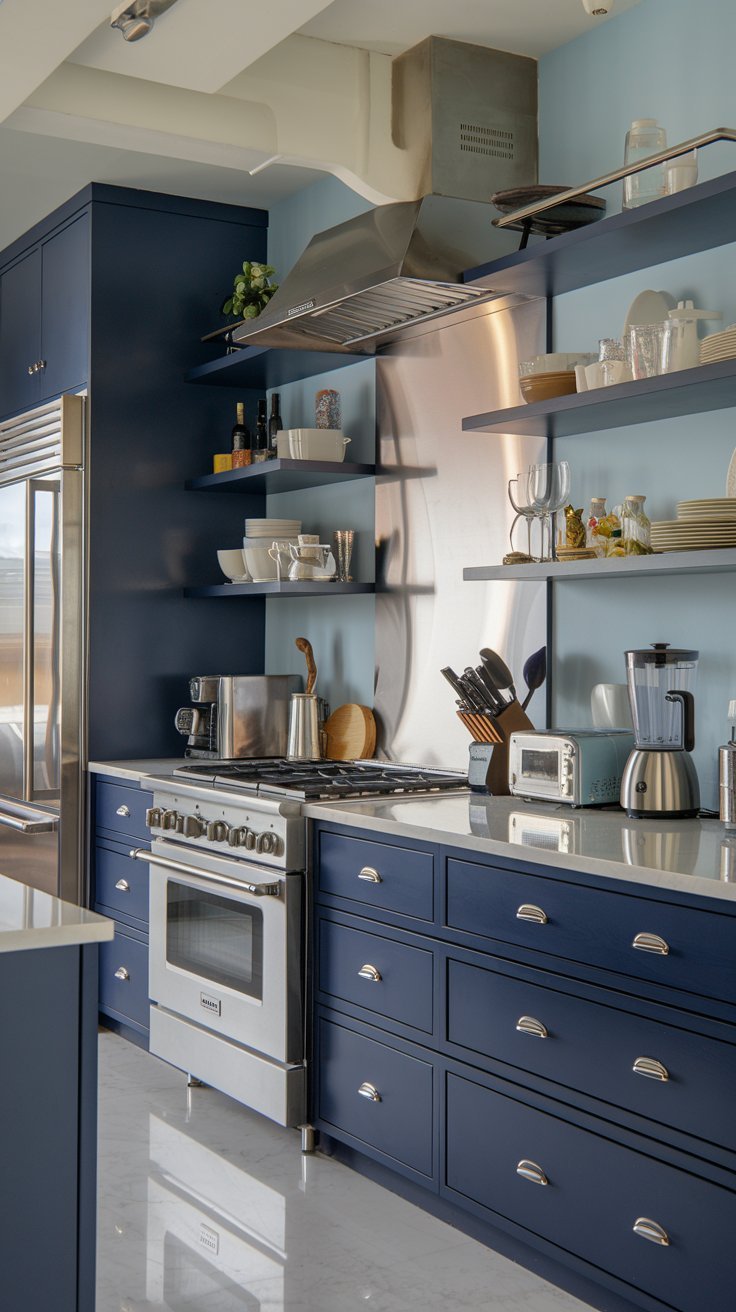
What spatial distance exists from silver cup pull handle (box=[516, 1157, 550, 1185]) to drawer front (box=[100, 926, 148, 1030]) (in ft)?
6.13

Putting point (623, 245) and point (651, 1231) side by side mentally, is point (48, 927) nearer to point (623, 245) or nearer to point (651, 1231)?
point (651, 1231)

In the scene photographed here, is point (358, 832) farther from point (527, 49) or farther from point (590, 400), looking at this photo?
point (527, 49)

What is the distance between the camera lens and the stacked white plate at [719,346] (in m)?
2.69

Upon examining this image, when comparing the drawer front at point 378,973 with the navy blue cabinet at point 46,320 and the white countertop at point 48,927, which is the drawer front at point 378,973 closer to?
the white countertop at point 48,927

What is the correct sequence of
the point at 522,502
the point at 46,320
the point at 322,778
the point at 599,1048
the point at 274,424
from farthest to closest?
the point at 46,320
the point at 274,424
the point at 322,778
the point at 522,502
the point at 599,1048

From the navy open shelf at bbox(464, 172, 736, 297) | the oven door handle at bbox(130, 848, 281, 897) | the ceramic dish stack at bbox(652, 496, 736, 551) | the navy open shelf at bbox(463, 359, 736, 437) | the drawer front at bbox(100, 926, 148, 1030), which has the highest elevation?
the navy open shelf at bbox(464, 172, 736, 297)

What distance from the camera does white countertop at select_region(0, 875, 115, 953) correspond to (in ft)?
5.61

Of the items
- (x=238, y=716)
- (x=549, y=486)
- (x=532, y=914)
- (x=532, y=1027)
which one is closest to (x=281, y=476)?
(x=238, y=716)

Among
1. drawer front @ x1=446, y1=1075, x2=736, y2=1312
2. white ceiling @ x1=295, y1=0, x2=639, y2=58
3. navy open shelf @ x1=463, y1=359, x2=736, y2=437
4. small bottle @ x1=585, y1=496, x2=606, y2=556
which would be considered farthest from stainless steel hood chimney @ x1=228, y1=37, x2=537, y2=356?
drawer front @ x1=446, y1=1075, x2=736, y2=1312

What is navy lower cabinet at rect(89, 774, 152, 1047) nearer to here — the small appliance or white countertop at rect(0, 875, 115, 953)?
the small appliance

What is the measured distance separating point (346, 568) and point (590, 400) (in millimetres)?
1480

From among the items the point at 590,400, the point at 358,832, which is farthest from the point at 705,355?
the point at 358,832

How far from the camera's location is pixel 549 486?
327 cm

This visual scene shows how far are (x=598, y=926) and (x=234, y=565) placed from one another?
247 cm
